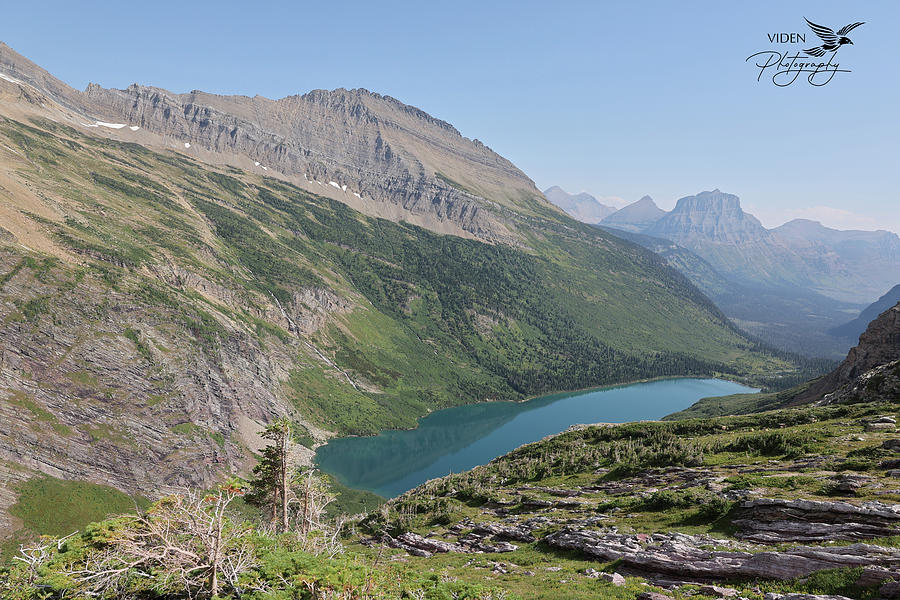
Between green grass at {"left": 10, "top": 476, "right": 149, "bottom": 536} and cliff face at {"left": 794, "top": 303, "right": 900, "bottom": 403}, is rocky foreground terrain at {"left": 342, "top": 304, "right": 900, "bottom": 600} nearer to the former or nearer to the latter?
cliff face at {"left": 794, "top": 303, "right": 900, "bottom": 403}

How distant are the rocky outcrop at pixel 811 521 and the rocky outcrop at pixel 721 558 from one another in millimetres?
2462

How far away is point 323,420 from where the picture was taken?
653 feet

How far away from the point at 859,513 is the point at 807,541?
298 cm

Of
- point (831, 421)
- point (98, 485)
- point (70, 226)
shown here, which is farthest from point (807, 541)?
point (70, 226)

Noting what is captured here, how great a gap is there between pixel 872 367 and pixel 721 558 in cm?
8361

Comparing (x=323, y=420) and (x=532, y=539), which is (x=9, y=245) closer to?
(x=323, y=420)

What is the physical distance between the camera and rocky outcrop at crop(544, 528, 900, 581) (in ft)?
60.5

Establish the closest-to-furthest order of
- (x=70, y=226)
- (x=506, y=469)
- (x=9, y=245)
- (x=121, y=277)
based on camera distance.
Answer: (x=506, y=469)
(x=9, y=245)
(x=121, y=277)
(x=70, y=226)

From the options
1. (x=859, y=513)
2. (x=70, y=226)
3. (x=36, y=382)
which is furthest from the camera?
(x=70, y=226)

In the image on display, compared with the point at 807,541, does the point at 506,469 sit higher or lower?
lower

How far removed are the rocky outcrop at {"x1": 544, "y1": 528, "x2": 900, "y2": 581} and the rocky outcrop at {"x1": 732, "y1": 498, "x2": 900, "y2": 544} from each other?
2462mm

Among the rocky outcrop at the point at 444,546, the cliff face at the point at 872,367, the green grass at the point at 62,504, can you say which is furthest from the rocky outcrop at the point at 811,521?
the green grass at the point at 62,504

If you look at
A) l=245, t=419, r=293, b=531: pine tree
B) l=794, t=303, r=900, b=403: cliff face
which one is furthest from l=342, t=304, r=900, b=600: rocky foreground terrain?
l=245, t=419, r=293, b=531: pine tree

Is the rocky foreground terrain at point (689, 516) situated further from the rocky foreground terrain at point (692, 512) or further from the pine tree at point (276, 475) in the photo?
the pine tree at point (276, 475)
